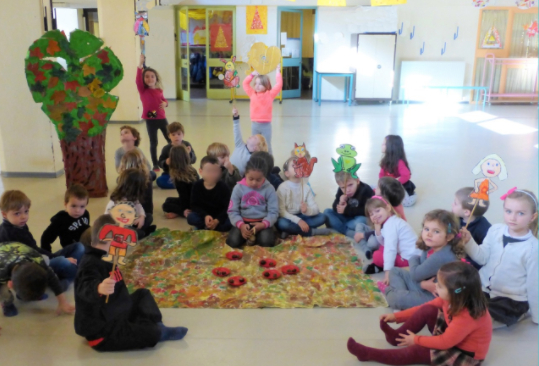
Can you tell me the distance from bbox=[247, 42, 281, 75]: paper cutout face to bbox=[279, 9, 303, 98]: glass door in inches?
265

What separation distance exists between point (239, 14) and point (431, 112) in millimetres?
5238

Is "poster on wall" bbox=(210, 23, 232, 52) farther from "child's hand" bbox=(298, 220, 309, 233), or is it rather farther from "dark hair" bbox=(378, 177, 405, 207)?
"dark hair" bbox=(378, 177, 405, 207)

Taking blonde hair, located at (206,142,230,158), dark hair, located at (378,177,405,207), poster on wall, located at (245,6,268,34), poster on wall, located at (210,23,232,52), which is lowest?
dark hair, located at (378,177,405,207)

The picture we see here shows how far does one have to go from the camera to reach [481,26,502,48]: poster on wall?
12.1 metres

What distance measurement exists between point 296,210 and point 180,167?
119 centimetres

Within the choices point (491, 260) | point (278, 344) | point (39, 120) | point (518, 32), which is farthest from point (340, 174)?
point (518, 32)

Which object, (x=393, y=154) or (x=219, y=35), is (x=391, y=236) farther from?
(x=219, y=35)

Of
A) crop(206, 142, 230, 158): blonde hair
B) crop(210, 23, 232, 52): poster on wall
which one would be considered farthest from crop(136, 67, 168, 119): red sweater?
crop(210, 23, 232, 52): poster on wall

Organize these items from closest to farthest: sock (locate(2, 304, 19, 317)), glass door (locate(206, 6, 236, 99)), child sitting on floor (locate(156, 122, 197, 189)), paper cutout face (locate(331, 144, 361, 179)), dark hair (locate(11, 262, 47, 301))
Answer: dark hair (locate(11, 262, 47, 301))
sock (locate(2, 304, 19, 317))
paper cutout face (locate(331, 144, 361, 179))
child sitting on floor (locate(156, 122, 197, 189))
glass door (locate(206, 6, 236, 99))

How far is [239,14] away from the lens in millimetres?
12430

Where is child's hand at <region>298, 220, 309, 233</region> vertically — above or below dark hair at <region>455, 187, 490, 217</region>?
below

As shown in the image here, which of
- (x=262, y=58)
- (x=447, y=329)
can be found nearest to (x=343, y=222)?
(x=447, y=329)

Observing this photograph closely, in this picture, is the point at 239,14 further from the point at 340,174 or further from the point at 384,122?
the point at 340,174

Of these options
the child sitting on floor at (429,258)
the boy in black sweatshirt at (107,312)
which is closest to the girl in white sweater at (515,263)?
the child sitting on floor at (429,258)
